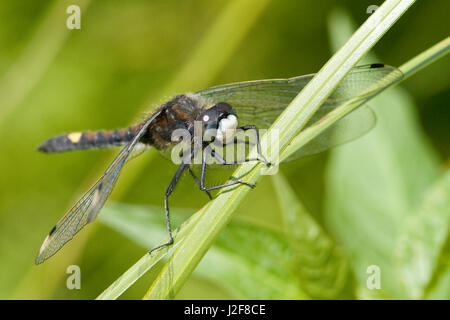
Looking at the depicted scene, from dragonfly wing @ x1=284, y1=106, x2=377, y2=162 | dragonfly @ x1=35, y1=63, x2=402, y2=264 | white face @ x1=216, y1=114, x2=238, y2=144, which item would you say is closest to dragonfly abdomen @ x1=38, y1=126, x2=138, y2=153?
dragonfly @ x1=35, y1=63, x2=402, y2=264

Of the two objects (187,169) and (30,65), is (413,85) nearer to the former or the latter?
(187,169)

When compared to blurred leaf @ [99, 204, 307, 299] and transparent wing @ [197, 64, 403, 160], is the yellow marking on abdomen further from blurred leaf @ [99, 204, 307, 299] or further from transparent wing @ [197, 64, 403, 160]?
blurred leaf @ [99, 204, 307, 299]

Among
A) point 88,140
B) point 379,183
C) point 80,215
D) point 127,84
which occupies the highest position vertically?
point 127,84

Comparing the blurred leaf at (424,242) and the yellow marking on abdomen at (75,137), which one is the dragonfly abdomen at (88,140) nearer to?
the yellow marking on abdomen at (75,137)

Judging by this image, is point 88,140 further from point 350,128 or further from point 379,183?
point 379,183

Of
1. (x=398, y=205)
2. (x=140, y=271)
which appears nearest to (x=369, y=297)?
(x=398, y=205)

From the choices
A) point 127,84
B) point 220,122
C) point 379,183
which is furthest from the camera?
point 127,84

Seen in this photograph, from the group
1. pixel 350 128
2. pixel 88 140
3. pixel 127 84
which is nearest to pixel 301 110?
pixel 350 128
